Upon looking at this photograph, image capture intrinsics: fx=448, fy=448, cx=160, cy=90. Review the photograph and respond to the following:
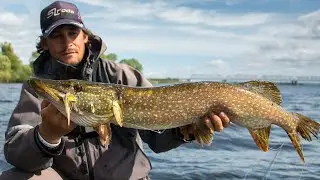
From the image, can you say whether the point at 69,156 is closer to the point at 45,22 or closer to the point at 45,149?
the point at 45,149

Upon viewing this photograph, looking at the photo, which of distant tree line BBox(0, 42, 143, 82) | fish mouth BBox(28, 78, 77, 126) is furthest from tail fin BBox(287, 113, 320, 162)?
distant tree line BBox(0, 42, 143, 82)

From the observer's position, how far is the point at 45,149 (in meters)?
3.74

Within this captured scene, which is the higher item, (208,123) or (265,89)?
(265,89)

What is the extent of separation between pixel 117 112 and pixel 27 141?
31.8 inches

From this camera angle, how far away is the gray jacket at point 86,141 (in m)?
3.93

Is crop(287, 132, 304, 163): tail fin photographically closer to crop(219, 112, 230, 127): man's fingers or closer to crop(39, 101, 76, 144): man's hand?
crop(219, 112, 230, 127): man's fingers

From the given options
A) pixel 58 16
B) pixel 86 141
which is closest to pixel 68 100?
pixel 86 141

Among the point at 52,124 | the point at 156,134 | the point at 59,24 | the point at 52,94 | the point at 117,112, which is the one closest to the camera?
the point at 52,94

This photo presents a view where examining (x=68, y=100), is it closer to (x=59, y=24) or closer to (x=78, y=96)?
(x=78, y=96)

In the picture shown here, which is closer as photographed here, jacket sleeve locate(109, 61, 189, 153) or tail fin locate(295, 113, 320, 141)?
tail fin locate(295, 113, 320, 141)

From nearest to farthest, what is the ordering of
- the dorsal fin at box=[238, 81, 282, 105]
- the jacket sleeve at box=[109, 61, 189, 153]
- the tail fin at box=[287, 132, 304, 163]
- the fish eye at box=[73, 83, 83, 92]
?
1. the fish eye at box=[73, 83, 83, 92]
2. the dorsal fin at box=[238, 81, 282, 105]
3. the tail fin at box=[287, 132, 304, 163]
4. the jacket sleeve at box=[109, 61, 189, 153]

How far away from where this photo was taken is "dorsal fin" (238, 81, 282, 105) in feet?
13.7

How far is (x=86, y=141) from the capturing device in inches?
167

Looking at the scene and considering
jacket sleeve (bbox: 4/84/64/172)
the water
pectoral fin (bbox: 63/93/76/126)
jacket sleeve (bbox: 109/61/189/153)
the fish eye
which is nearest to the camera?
pectoral fin (bbox: 63/93/76/126)
